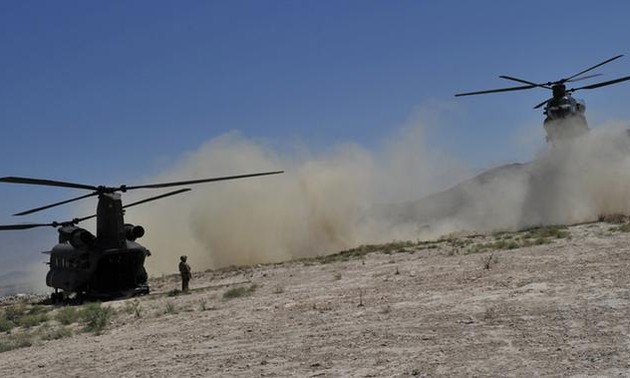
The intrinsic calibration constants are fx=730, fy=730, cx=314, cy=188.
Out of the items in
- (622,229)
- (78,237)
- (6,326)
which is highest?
(78,237)

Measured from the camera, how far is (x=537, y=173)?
40.0 m

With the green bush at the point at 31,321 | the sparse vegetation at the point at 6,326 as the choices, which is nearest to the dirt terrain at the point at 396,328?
the green bush at the point at 31,321

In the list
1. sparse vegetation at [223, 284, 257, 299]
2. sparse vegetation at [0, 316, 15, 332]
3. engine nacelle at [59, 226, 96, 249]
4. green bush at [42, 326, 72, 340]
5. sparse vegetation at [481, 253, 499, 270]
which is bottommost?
green bush at [42, 326, 72, 340]

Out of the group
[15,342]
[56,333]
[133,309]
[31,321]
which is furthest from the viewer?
[31,321]

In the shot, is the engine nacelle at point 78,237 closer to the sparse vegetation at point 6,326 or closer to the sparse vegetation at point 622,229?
the sparse vegetation at point 6,326

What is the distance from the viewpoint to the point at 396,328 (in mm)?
11531

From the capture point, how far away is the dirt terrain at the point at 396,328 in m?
9.15

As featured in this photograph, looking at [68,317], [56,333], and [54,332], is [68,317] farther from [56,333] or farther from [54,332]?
[56,333]

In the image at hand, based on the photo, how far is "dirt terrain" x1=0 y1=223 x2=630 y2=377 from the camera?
9148mm

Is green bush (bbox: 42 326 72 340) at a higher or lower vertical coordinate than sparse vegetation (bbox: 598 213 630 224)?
lower

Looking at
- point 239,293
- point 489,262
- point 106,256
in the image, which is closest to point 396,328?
point 489,262

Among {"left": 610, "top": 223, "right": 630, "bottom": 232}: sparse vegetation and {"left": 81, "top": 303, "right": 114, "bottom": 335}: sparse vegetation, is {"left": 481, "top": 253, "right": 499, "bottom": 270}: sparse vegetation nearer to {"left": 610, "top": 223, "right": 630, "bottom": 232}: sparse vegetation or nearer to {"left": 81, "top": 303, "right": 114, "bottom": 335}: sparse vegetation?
{"left": 610, "top": 223, "right": 630, "bottom": 232}: sparse vegetation

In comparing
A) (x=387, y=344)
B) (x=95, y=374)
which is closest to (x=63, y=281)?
(x=95, y=374)

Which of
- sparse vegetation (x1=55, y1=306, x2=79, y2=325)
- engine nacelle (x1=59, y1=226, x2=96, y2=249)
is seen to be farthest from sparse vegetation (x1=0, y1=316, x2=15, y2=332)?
engine nacelle (x1=59, y1=226, x2=96, y2=249)
